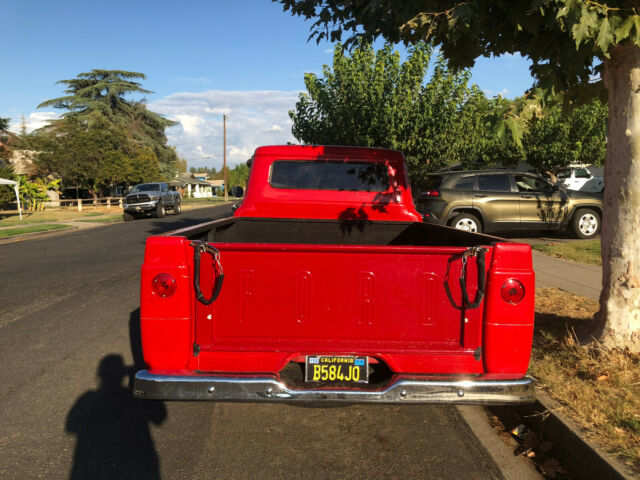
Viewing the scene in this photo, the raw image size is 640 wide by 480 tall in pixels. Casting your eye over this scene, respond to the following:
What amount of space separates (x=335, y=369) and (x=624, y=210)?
295 centimetres

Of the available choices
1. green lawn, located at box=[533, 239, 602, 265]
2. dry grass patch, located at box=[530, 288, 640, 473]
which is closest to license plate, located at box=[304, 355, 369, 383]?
dry grass patch, located at box=[530, 288, 640, 473]

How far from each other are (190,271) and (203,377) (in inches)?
22.6

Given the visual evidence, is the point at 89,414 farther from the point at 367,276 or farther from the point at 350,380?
the point at 367,276

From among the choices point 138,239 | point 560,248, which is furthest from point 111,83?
point 560,248

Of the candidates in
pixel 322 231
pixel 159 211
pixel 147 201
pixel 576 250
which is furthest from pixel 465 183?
pixel 159 211

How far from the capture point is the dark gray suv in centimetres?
1227

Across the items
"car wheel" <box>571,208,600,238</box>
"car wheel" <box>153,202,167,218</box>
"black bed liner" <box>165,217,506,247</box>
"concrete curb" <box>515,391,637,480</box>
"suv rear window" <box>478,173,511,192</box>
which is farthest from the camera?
"car wheel" <box>153,202,167,218</box>

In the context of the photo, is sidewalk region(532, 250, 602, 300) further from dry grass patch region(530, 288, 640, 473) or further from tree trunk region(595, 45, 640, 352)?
tree trunk region(595, 45, 640, 352)

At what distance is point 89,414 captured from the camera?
350cm

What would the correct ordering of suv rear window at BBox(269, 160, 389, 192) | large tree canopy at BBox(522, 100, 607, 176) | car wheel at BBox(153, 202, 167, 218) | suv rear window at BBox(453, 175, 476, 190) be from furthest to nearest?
car wheel at BBox(153, 202, 167, 218), large tree canopy at BBox(522, 100, 607, 176), suv rear window at BBox(453, 175, 476, 190), suv rear window at BBox(269, 160, 389, 192)

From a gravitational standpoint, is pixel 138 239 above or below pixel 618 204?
below

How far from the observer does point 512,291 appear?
2.69 metres

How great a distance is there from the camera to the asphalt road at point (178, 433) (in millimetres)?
2797

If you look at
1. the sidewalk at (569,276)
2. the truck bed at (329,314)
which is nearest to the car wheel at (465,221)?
the sidewalk at (569,276)
